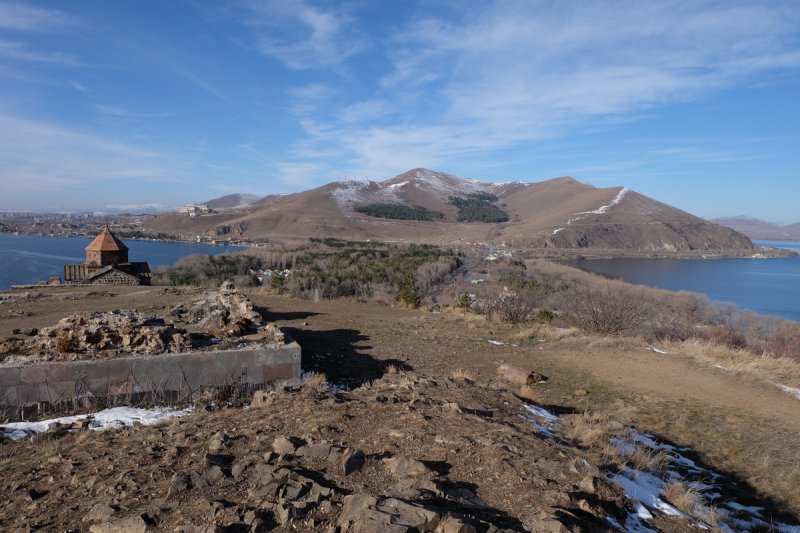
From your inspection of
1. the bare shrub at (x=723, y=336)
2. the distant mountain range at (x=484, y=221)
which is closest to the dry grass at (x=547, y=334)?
the bare shrub at (x=723, y=336)

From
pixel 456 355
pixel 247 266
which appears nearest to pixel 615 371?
pixel 456 355

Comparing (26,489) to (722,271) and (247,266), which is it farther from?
(722,271)

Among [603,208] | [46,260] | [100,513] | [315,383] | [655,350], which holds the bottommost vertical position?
[46,260]

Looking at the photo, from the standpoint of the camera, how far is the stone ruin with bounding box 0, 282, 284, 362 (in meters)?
6.91

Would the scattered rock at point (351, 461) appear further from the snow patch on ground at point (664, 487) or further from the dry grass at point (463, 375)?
the dry grass at point (463, 375)

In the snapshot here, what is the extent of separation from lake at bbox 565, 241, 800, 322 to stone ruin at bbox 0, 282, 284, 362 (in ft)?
145

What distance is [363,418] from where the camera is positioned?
5188 millimetres

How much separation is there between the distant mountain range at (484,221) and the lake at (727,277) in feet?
37.7

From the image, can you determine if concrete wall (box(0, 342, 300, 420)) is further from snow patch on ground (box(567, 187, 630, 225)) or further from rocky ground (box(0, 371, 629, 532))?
snow patch on ground (box(567, 187, 630, 225))

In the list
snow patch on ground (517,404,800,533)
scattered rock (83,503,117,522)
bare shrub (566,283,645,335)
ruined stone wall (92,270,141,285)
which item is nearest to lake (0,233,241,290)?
ruined stone wall (92,270,141,285)

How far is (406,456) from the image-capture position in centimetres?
421

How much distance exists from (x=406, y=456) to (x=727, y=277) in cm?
7807

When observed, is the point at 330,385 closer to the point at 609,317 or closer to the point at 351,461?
the point at 351,461

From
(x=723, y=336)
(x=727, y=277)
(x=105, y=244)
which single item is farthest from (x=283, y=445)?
(x=727, y=277)
